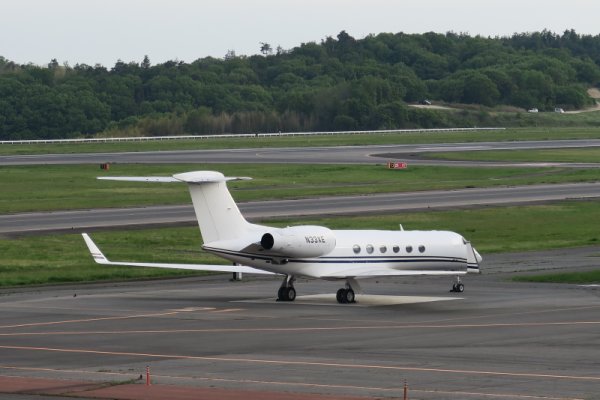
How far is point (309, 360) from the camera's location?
32.7 metres

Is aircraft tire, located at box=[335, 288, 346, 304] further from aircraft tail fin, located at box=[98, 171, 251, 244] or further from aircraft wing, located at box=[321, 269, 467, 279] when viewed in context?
aircraft tail fin, located at box=[98, 171, 251, 244]

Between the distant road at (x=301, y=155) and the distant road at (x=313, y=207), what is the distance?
99.3 feet

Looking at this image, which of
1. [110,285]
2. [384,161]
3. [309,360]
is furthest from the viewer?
[384,161]

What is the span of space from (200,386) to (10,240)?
40.4 m

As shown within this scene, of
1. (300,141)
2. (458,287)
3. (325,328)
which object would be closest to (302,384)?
(325,328)

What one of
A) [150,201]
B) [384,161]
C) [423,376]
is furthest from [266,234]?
[384,161]

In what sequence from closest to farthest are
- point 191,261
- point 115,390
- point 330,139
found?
point 115,390
point 191,261
point 330,139

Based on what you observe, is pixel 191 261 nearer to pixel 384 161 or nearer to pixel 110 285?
pixel 110 285

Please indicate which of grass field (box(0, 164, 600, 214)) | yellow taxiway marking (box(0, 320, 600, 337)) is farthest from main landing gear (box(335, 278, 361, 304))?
grass field (box(0, 164, 600, 214))

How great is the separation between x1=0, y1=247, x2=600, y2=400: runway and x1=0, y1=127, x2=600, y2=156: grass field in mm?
110931

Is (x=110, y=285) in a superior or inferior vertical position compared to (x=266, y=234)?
inferior

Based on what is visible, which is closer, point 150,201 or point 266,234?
point 266,234

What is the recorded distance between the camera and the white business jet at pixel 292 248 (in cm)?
4400

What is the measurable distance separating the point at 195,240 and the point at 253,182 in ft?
134
